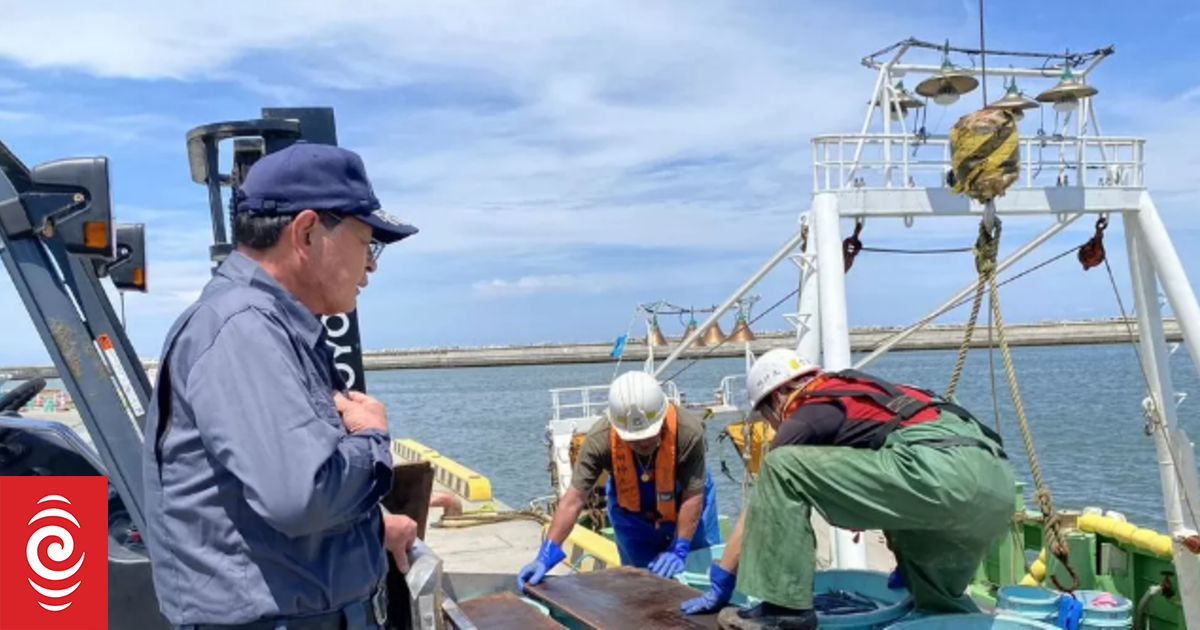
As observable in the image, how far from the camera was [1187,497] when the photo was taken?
23.9 feet

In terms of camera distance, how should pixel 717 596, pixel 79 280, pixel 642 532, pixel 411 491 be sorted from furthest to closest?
1. pixel 642 532
2. pixel 79 280
3. pixel 717 596
4. pixel 411 491

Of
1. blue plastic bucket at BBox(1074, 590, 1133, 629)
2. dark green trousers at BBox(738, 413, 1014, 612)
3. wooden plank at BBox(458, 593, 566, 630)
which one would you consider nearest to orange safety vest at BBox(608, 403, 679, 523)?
wooden plank at BBox(458, 593, 566, 630)

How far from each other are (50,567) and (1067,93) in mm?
7744

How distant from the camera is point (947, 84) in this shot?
25.7ft

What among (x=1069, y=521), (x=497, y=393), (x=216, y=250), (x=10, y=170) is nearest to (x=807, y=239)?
(x=1069, y=521)

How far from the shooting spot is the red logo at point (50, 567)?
357 cm

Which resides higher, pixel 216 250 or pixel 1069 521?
pixel 216 250

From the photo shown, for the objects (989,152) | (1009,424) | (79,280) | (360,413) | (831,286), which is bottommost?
(1009,424)

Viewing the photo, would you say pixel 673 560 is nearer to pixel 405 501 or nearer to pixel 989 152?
pixel 989 152

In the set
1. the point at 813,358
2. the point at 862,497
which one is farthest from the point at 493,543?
the point at 862,497

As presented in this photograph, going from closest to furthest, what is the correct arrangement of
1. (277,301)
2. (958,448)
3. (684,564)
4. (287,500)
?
(287,500)
(277,301)
(958,448)
(684,564)

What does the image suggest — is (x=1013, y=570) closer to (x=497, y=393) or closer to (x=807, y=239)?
(x=807, y=239)

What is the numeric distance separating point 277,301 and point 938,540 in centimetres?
240

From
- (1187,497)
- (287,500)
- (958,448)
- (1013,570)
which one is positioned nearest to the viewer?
(287,500)
